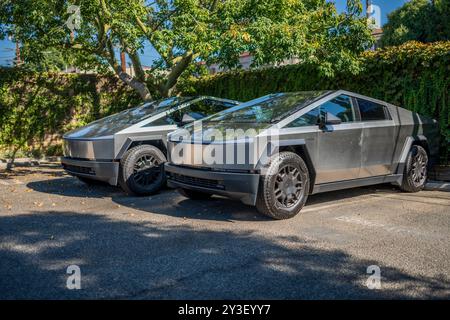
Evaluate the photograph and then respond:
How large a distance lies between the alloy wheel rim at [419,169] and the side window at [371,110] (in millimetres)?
872

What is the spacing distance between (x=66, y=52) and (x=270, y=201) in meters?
9.22

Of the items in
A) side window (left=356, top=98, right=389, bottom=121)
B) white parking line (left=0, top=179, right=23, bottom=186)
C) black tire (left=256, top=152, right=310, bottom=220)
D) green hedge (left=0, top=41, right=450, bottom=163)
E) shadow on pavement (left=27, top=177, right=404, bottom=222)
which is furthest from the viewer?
white parking line (left=0, top=179, right=23, bottom=186)

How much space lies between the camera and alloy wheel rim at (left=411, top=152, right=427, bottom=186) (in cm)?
630

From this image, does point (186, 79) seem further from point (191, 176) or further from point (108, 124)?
point (191, 176)

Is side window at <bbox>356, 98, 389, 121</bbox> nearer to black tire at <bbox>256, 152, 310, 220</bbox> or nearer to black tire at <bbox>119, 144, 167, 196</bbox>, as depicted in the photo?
black tire at <bbox>256, 152, 310, 220</bbox>

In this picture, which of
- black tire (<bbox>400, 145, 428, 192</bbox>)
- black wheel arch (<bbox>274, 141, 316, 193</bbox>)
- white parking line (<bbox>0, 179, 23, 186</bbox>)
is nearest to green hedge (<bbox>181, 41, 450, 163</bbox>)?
black tire (<bbox>400, 145, 428, 192</bbox>)

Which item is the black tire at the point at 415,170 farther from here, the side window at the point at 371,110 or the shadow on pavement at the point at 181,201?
the side window at the point at 371,110

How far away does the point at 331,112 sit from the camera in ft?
17.6

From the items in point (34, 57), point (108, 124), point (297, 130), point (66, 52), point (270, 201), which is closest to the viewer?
point (270, 201)

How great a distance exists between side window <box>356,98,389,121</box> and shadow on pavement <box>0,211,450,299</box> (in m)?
2.48

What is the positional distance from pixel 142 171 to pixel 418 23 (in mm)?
21514

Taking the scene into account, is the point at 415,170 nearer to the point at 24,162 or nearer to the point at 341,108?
the point at 341,108
